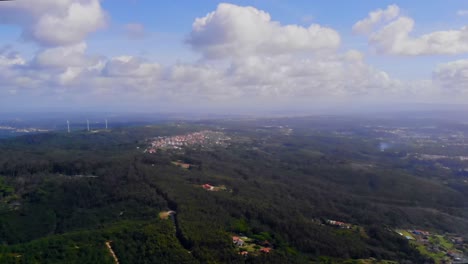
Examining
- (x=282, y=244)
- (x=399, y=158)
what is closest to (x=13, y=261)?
(x=282, y=244)

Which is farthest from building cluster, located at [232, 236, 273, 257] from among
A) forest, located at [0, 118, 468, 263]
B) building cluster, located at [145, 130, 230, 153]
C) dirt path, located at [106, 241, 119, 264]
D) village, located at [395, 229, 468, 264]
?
building cluster, located at [145, 130, 230, 153]

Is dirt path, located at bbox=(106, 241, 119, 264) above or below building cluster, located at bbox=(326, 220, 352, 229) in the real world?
above

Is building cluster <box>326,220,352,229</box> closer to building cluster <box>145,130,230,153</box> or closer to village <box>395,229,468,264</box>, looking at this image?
village <box>395,229,468,264</box>

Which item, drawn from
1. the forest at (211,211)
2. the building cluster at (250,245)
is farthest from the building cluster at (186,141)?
the building cluster at (250,245)

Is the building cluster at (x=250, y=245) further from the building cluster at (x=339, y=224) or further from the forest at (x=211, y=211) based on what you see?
the building cluster at (x=339, y=224)

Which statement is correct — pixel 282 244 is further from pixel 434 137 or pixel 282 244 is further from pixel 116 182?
pixel 434 137

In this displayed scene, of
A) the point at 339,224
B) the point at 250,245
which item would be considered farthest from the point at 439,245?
the point at 250,245
